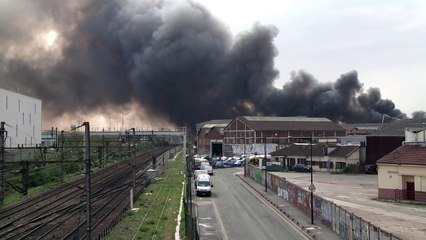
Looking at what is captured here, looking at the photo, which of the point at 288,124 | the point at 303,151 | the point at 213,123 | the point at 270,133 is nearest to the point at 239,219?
the point at 303,151

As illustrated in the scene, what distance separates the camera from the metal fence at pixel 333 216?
1811 centimetres

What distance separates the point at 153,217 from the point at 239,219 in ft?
16.0

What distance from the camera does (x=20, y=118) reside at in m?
68.3

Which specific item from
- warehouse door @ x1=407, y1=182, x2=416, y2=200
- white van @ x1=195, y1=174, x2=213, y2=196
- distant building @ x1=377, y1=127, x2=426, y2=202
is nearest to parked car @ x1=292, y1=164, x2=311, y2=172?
white van @ x1=195, y1=174, x2=213, y2=196

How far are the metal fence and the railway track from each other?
1018 centimetres

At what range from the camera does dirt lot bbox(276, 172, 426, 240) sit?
84.7 ft

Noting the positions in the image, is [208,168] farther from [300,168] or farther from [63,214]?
[63,214]

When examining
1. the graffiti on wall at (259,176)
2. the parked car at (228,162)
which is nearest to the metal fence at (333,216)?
the graffiti on wall at (259,176)

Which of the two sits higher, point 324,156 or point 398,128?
Answer: point 398,128

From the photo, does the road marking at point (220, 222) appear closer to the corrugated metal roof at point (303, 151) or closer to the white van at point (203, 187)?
the white van at point (203, 187)

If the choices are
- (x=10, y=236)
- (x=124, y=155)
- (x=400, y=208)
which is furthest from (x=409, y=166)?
(x=124, y=155)

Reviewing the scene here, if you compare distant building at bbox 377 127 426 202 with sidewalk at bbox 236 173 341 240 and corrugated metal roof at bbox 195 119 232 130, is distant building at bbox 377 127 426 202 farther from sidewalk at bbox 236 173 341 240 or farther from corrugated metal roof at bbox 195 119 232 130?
corrugated metal roof at bbox 195 119 232 130

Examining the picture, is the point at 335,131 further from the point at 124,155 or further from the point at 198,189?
the point at 198,189

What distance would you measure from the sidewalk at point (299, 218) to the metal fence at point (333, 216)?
0.26 m
